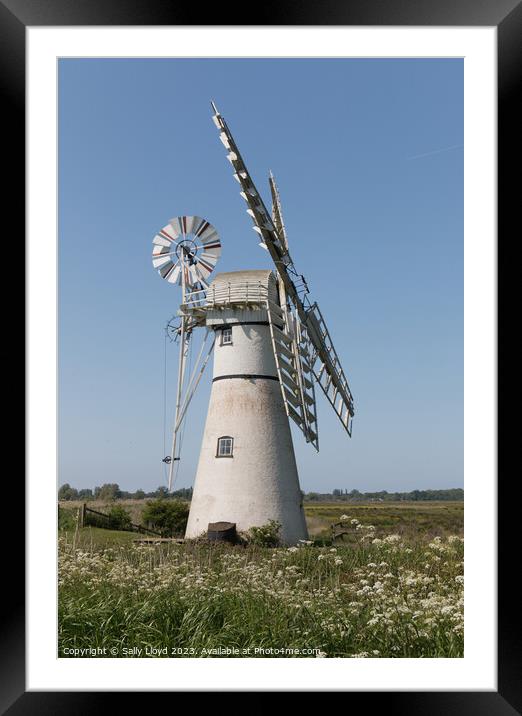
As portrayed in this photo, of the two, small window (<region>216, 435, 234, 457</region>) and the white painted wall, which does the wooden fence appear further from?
small window (<region>216, 435, 234, 457</region>)

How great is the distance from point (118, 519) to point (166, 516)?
1.23 metres

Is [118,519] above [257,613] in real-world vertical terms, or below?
below

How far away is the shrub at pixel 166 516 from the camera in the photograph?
1536cm

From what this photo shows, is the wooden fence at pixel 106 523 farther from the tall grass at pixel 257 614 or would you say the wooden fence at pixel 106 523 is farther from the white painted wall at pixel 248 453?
the tall grass at pixel 257 614

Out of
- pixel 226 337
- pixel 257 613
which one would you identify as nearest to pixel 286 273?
pixel 226 337

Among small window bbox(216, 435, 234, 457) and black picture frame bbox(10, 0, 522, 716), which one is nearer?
black picture frame bbox(10, 0, 522, 716)

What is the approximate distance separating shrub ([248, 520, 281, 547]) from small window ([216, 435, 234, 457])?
5.58 ft

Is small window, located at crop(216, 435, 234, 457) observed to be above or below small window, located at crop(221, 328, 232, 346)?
below

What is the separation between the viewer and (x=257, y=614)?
661cm

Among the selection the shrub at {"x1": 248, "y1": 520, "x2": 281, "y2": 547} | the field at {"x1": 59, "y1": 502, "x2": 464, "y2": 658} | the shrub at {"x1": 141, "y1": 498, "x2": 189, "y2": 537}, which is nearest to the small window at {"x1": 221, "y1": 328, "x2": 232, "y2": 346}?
the shrub at {"x1": 248, "y1": 520, "x2": 281, "y2": 547}

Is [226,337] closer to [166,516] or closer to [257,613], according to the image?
[166,516]

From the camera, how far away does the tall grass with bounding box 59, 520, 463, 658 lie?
6.00 metres
